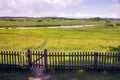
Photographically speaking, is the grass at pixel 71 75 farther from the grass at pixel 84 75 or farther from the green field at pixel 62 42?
the green field at pixel 62 42

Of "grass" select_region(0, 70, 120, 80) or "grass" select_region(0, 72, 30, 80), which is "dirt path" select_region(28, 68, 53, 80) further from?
"grass" select_region(0, 72, 30, 80)

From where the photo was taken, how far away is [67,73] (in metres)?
17.3

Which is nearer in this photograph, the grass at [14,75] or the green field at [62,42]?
the grass at [14,75]

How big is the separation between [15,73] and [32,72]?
1.24m

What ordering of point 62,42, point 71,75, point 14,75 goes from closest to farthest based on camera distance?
point 71,75
point 14,75
point 62,42

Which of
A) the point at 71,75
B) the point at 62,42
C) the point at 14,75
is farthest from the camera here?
the point at 62,42

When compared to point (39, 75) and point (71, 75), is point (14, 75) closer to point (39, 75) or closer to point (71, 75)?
point (39, 75)

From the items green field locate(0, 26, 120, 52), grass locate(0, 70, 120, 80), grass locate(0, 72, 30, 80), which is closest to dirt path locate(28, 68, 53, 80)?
grass locate(0, 70, 120, 80)

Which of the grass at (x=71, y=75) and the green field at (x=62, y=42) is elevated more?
the green field at (x=62, y=42)

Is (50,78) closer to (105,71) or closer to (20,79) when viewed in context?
(20,79)

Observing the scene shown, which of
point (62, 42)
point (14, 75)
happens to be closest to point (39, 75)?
point (14, 75)

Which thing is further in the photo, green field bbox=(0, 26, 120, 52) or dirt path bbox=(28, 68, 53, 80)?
green field bbox=(0, 26, 120, 52)

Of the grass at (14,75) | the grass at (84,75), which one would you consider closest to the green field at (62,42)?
the grass at (84,75)

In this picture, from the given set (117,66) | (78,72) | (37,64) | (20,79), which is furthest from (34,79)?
(117,66)
